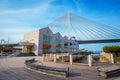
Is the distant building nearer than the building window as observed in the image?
Yes

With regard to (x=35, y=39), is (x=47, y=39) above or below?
above

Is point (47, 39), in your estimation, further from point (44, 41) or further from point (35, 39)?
point (35, 39)

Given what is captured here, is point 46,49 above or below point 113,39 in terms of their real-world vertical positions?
below

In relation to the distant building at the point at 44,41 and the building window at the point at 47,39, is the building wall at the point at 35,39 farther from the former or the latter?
the building window at the point at 47,39

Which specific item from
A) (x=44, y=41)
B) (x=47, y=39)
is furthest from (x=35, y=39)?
(x=47, y=39)

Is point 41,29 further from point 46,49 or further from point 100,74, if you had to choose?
point 100,74

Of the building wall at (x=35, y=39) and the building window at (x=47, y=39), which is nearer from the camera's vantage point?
the building wall at (x=35, y=39)

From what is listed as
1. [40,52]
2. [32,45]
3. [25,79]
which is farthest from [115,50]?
[32,45]

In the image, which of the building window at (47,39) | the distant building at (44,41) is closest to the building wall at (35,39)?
the distant building at (44,41)

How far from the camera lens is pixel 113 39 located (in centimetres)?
3872

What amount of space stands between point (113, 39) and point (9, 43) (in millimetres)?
61055

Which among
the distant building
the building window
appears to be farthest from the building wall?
→ the building window

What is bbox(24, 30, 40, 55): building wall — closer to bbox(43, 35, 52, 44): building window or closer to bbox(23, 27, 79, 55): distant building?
bbox(23, 27, 79, 55): distant building

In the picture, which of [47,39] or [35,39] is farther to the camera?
[47,39]
